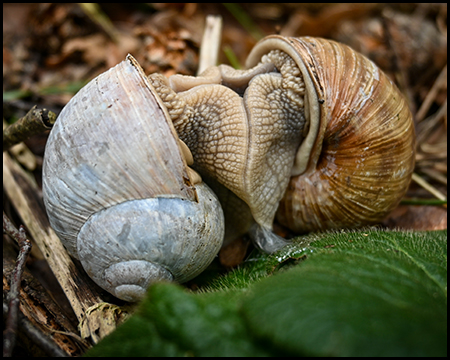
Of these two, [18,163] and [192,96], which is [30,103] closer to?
[18,163]

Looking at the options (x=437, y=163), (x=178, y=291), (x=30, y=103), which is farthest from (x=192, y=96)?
(x=437, y=163)

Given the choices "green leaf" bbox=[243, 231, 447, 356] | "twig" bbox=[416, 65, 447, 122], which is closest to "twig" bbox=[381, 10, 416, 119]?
"twig" bbox=[416, 65, 447, 122]

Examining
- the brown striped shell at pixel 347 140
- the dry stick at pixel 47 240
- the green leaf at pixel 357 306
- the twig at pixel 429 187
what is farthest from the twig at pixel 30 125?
the twig at pixel 429 187

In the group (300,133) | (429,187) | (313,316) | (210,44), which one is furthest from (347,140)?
(210,44)

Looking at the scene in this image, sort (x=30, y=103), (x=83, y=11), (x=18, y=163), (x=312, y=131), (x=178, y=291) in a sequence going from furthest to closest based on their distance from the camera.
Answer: (x=83, y=11)
(x=30, y=103)
(x=18, y=163)
(x=312, y=131)
(x=178, y=291)

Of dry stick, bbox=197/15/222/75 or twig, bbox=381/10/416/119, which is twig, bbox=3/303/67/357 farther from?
Result: twig, bbox=381/10/416/119

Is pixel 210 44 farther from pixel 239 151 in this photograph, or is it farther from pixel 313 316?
pixel 313 316
